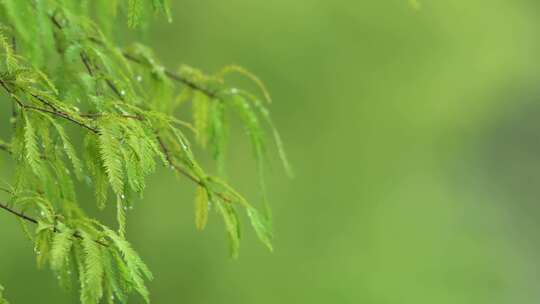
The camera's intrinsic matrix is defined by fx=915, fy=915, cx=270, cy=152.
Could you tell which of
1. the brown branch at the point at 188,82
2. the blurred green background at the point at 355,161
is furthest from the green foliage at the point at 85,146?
the blurred green background at the point at 355,161

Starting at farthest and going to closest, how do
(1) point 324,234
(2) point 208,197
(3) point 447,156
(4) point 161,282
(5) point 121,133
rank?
(3) point 447,156, (1) point 324,234, (4) point 161,282, (2) point 208,197, (5) point 121,133

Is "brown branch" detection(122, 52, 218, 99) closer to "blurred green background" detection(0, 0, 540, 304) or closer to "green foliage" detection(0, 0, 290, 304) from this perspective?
"green foliage" detection(0, 0, 290, 304)

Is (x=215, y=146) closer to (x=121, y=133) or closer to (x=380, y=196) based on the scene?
(x=121, y=133)

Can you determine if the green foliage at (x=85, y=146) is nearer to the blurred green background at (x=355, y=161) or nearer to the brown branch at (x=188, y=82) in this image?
the brown branch at (x=188, y=82)

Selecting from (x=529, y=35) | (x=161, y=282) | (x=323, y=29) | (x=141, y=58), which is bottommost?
(x=141, y=58)

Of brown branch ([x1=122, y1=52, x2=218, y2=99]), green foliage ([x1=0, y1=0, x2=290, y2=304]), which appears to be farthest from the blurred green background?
green foliage ([x1=0, y1=0, x2=290, y2=304])

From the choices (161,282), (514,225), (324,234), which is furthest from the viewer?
(514,225)

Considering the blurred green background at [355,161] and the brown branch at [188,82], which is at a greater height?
the blurred green background at [355,161]

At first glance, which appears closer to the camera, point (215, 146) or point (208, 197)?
point (208, 197)

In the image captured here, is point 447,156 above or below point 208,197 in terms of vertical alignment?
above

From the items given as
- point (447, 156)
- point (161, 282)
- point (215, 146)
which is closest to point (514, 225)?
point (447, 156)
